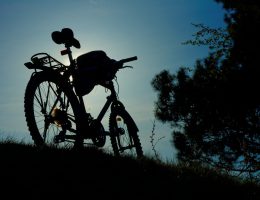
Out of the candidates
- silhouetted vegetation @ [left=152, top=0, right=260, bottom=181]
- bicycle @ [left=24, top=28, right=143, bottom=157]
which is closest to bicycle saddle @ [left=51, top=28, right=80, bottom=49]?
bicycle @ [left=24, top=28, right=143, bottom=157]

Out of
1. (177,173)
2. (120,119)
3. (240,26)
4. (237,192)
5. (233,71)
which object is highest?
(240,26)

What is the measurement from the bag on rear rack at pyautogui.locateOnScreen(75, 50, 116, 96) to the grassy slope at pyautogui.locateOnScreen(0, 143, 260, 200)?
935 mm

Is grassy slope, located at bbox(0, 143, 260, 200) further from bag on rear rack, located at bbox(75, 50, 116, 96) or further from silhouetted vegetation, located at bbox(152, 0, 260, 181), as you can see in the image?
silhouetted vegetation, located at bbox(152, 0, 260, 181)

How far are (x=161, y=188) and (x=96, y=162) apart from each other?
0.81 metres

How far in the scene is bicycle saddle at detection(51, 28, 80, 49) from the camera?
515 centimetres

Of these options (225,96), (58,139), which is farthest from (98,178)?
(225,96)

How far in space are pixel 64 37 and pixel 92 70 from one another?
572 millimetres

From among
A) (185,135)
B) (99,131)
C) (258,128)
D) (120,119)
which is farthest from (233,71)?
(99,131)

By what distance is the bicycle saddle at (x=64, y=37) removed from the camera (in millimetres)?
5149

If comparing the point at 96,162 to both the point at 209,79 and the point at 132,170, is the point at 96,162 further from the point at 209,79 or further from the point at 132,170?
the point at 209,79

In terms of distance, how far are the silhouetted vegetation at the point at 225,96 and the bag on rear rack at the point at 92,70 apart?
429 cm

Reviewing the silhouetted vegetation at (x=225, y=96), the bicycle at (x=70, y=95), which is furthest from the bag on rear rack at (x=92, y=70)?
the silhouetted vegetation at (x=225, y=96)

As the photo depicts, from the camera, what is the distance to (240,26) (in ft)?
31.9

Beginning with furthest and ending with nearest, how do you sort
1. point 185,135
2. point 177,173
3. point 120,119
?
point 185,135 → point 120,119 → point 177,173
